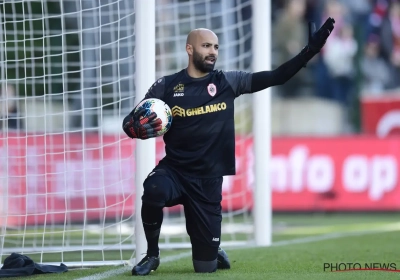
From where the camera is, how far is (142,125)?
20.6 ft

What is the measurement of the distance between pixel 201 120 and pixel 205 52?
19.3 inches

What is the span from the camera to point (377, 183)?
14539 millimetres

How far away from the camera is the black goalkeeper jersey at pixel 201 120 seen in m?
6.67

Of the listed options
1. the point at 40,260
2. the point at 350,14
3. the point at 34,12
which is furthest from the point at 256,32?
the point at 350,14

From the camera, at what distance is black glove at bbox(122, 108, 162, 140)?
6.29 m

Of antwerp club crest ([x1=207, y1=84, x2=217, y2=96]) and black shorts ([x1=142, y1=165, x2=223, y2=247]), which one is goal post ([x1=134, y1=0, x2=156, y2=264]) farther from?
antwerp club crest ([x1=207, y1=84, x2=217, y2=96])

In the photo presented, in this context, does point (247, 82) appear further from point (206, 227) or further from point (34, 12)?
point (34, 12)

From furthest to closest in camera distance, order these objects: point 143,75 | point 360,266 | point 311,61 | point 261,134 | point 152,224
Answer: point 311,61
point 261,134
point 143,75
point 360,266
point 152,224

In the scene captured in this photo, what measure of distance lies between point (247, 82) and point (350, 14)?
11272 mm

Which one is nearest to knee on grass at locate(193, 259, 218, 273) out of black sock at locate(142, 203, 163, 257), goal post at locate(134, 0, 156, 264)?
black sock at locate(142, 203, 163, 257)

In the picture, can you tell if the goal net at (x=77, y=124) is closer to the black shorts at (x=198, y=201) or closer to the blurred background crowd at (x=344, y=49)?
the black shorts at (x=198, y=201)

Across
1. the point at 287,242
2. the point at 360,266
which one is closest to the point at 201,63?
the point at 360,266

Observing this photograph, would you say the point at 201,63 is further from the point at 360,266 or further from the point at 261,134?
the point at 261,134

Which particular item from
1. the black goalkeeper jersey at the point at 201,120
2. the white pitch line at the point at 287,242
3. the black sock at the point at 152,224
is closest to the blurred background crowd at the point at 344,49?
the white pitch line at the point at 287,242
